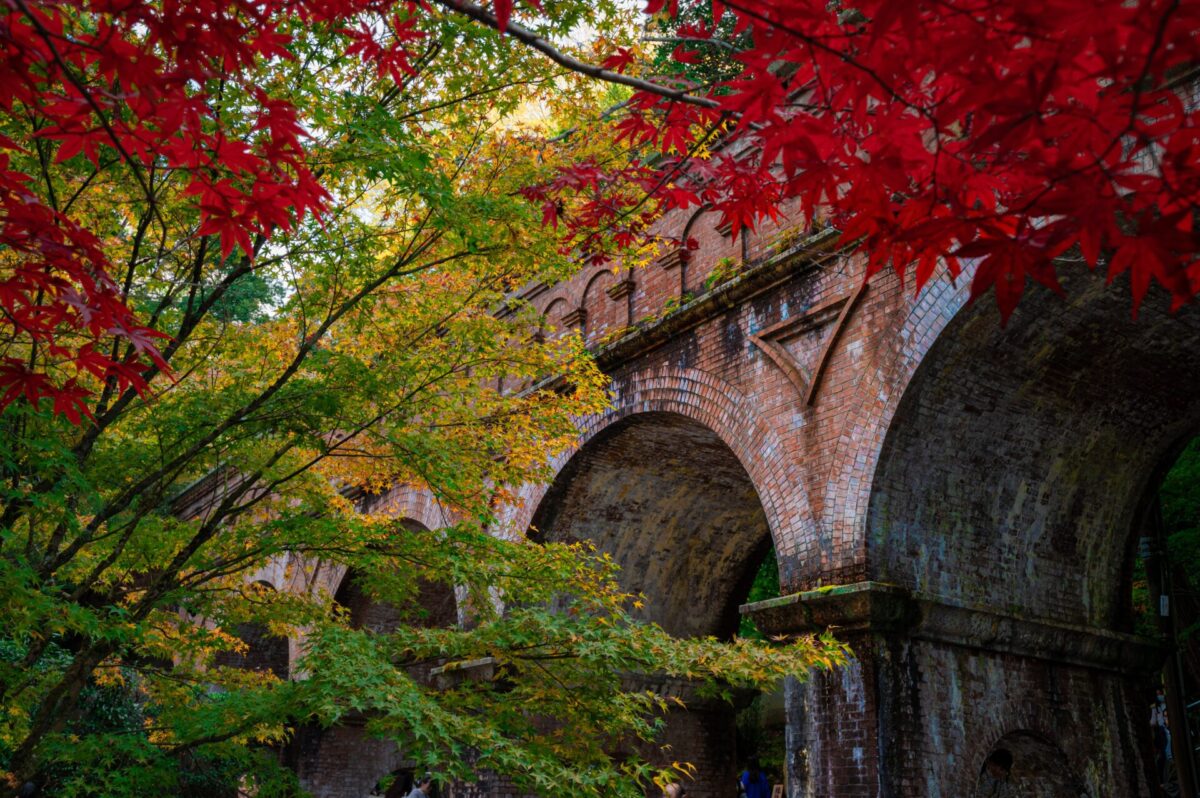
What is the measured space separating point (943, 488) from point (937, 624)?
1.10 metres

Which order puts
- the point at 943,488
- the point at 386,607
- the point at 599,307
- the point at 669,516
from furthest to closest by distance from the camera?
1. the point at 386,607
2. the point at 669,516
3. the point at 599,307
4. the point at 943,488

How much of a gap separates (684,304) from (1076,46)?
7681mm

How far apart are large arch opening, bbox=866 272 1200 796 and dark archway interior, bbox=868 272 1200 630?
0.04 feet

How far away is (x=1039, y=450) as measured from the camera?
7.97 metres

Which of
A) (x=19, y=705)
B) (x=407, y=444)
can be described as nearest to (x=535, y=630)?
(x=407, y=444)

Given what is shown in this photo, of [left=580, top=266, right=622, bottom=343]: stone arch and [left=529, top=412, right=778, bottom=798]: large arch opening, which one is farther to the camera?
[left=580, top=266, right=622, bottom=343]: stone arch

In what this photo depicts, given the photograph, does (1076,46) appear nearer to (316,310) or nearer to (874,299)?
(316,310)

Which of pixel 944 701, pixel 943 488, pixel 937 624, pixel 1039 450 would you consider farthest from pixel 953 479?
pixel 944 701

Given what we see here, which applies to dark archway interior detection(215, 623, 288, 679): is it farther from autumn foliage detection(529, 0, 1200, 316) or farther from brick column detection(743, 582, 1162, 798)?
autumn foliage detection(529, 0, 1200, 316)

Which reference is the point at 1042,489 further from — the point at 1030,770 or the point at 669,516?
the point at 669,516

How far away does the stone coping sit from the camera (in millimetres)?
6918

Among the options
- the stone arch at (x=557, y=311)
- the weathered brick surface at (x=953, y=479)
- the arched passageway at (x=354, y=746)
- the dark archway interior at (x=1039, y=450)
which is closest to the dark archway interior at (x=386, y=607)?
the arched passageway at (x=354, y=746)

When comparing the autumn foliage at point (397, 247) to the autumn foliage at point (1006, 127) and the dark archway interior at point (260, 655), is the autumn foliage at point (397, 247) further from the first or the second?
the dark archway interior at point (260, 655)

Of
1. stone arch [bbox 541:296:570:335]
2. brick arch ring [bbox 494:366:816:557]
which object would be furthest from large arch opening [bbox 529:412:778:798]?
stone arch [bbox 541:296:570:335]
